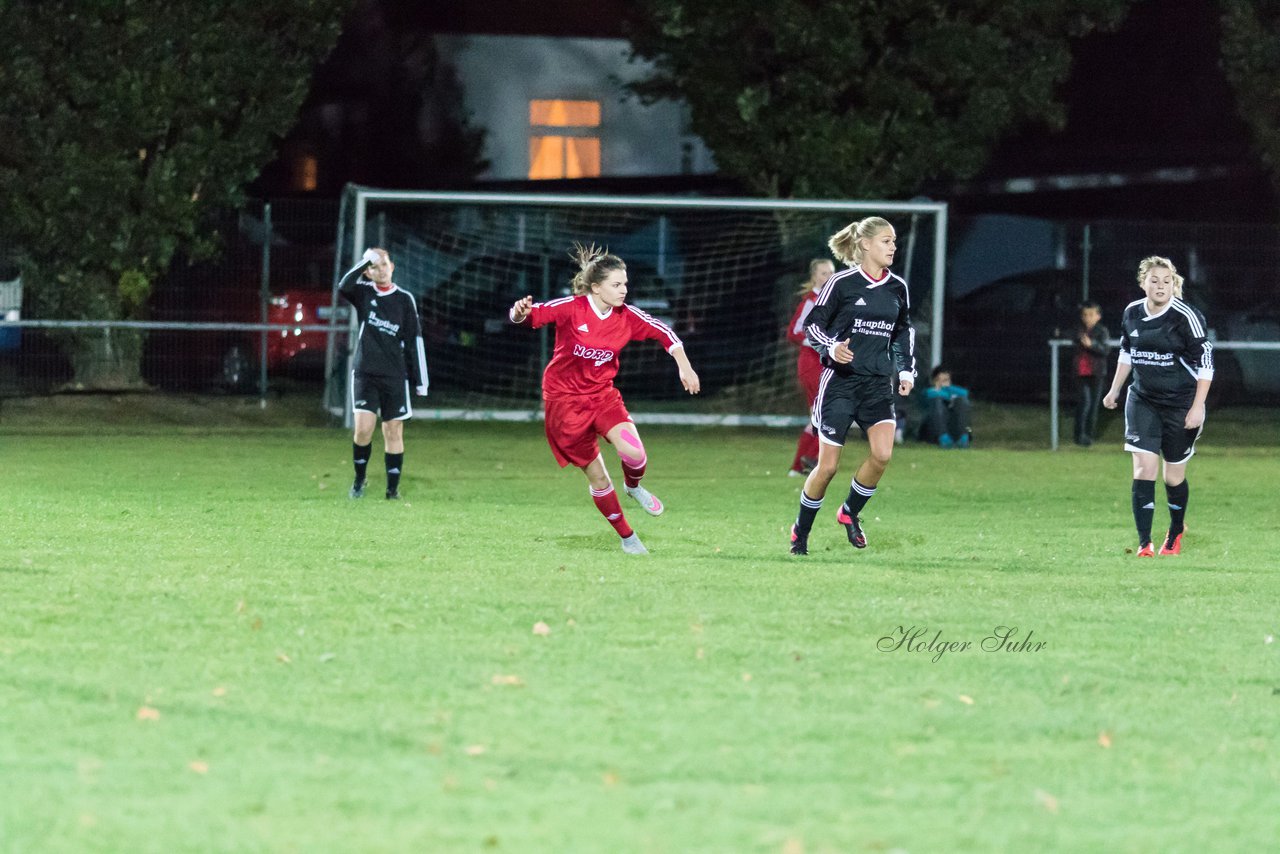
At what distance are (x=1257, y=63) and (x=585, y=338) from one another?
1582 centimetres

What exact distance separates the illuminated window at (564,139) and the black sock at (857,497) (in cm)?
2158

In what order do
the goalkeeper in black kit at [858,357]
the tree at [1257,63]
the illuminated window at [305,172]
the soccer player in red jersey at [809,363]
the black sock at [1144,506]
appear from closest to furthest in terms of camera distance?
the goalkeeper in black kit at [858,357] < the black sock at [1144,506] < the soccer player in red jersey at [809,363] < the tree at [1257,63] < the illuminated window at [305,172]

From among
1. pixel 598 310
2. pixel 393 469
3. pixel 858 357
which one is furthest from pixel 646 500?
pixel 393 469

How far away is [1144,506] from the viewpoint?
10531 mm

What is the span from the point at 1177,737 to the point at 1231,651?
1622mm

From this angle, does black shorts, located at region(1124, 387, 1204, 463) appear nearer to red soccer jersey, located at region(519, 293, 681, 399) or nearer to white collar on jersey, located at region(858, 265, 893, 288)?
white collar on jersey, located at region(858, 265, 893, 288)

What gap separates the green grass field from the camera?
4707 millimetres

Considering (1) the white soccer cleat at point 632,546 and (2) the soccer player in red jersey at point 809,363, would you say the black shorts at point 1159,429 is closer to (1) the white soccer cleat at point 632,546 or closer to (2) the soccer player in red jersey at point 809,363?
(1) the white soccer cleat at point 632,546

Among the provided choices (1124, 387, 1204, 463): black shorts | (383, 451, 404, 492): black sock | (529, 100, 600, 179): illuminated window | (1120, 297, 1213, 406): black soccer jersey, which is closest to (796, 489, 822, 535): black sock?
(1124, 387, 1204, 463): black shorts

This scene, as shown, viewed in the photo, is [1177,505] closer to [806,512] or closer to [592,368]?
[806,512]

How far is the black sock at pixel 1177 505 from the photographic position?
10648mm

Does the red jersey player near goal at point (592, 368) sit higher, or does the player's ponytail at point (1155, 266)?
the player's ponytail at point (1155, 266)

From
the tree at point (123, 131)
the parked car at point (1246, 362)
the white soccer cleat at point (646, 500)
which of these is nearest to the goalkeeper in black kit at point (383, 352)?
the white soccer cleat at point (646, 500)

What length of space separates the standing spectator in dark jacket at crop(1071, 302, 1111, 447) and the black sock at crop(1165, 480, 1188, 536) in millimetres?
9155
